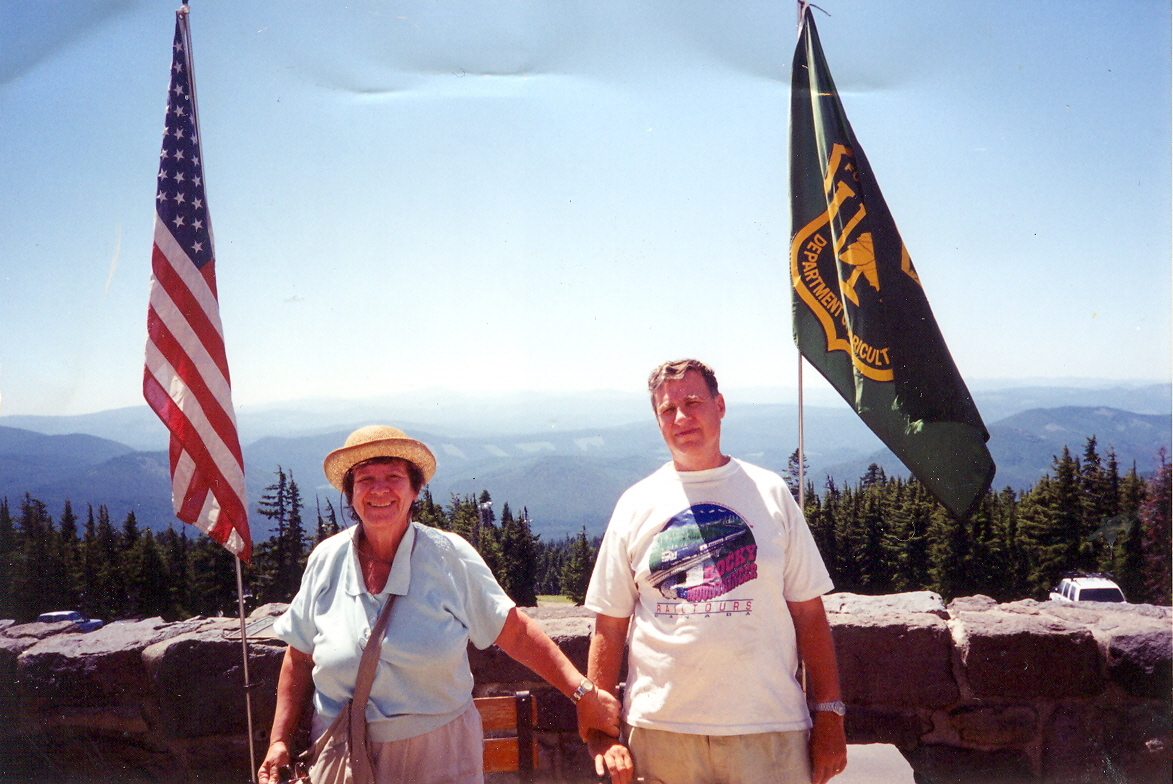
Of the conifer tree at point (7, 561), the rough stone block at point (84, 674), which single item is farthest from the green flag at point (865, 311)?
the conifer tree at point (7, 561)

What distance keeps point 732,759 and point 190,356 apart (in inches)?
107

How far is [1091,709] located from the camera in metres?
3.01

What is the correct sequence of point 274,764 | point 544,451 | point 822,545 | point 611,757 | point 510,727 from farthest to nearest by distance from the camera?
point 544,451, point 822,545, point 510,727, point 274,764, point 611,757

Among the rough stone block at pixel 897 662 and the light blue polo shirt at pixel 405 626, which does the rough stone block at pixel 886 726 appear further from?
the light blue polo shirt at pixel 405 626

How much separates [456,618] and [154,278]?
2089 mm

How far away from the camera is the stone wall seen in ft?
9.78

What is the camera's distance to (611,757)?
2.21m

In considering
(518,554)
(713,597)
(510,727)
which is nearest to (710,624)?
(713,597)

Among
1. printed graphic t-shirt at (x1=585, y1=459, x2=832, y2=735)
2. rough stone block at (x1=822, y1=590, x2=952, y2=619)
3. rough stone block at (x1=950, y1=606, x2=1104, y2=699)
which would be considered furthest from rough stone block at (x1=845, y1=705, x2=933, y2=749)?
printed graphic t-shirt at (x1=585, y1=459, x2=832, y2=735)

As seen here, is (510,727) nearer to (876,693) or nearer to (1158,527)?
(876,693)

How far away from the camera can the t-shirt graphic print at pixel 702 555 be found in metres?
2.14

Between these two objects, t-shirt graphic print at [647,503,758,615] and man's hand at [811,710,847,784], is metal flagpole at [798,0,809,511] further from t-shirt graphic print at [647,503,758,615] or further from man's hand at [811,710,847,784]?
man's hand at [811,710,847,784]

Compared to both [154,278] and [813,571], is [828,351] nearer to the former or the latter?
[813,571]

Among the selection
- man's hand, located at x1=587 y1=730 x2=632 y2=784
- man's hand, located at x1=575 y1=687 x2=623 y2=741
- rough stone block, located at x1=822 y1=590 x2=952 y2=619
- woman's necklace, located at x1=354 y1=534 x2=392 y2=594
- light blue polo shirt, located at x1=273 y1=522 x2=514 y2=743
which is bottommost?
→ man's hand, located at x1=587 y1=730 x2=632 y2=784
